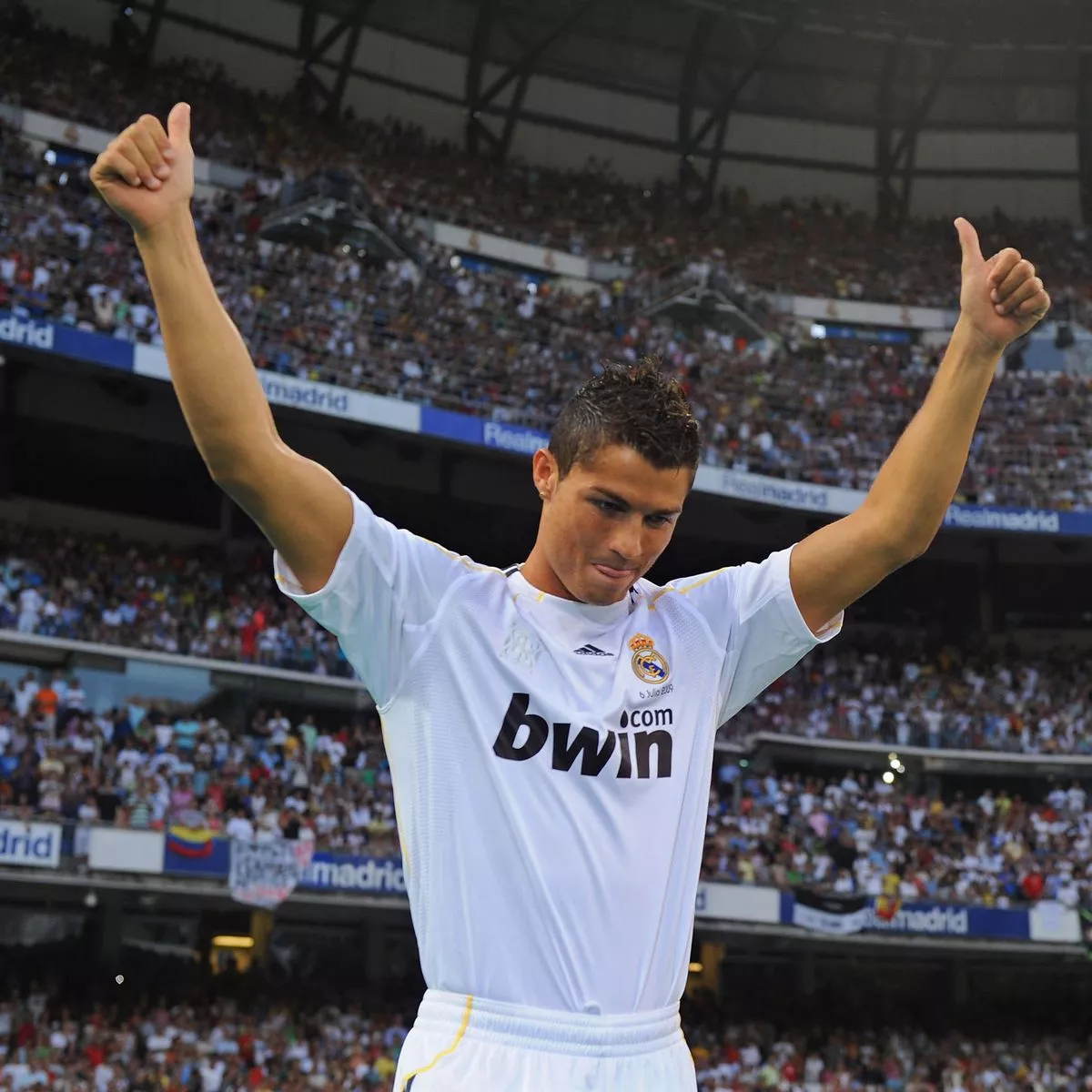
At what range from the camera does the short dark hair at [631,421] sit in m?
3.07

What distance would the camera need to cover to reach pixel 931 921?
2738 centimetres

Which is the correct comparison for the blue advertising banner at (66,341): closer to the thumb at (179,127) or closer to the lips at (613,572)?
the thumb at (179,127)

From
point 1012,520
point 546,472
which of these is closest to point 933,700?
point 1012,520

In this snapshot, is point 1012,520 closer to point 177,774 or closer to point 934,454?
point 177,774

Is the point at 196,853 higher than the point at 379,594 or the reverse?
the reverse

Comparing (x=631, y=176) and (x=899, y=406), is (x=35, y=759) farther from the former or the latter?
(x=631, y=176)

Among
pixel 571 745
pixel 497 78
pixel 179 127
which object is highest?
pixel 497 78

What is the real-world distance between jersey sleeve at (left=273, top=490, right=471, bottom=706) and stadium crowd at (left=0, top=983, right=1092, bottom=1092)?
16.0 m

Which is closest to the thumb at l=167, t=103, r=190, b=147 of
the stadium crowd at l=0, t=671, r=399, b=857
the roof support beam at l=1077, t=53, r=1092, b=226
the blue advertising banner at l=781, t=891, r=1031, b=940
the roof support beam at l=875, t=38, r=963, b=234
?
the stadium crowd at l=0, t=671, r=399, b=857

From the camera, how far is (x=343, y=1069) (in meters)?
21.1

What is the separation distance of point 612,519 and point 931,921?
26.2m

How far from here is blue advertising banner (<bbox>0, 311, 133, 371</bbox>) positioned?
24656 millimetres

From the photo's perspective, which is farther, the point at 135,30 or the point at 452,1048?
the point at 135,30

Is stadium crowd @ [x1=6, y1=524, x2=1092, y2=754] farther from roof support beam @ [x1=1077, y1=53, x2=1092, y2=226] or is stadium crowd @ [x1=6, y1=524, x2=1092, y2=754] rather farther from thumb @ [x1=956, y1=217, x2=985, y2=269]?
thumb @ [x1=956, y1=217, x2=985, y2=269]
